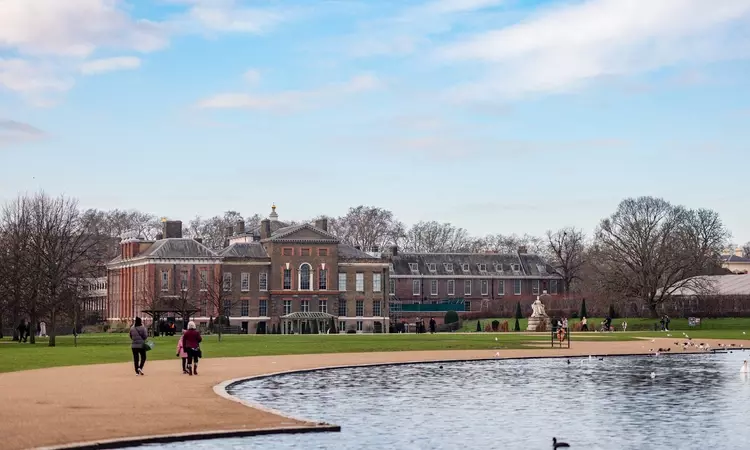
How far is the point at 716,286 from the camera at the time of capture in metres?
118

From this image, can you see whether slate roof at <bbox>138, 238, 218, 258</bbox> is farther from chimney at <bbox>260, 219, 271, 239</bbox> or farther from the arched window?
the arched window

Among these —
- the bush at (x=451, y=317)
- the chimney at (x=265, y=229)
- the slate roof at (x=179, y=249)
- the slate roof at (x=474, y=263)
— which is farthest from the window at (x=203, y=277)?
the slate roof at (x=474, y=263)

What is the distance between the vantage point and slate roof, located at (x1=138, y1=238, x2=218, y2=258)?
4779 inches

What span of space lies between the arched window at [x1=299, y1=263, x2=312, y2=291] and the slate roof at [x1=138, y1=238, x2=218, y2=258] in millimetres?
10048

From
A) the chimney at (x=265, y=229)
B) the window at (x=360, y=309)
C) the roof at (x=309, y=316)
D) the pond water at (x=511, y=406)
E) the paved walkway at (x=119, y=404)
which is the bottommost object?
the pond water at (x=511, y=406)

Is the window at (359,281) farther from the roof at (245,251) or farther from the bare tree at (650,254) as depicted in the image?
the bare tree at (650,254)

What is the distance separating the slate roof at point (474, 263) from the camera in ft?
478

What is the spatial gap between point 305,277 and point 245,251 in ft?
23.7

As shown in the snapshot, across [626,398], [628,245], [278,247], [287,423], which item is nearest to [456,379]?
[626,398]

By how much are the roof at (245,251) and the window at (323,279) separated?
6.37 m

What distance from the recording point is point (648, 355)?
162ft

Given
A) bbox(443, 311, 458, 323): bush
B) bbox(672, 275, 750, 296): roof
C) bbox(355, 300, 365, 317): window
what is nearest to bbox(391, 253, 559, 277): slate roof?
bbox(355, 300, 365, 317): window

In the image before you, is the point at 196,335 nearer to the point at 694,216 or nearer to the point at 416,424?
the point at 416,424

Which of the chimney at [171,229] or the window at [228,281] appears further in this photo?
the chimney at [171,229]
